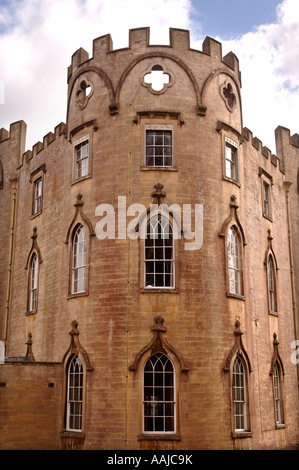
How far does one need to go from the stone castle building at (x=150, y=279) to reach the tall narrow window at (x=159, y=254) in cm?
4

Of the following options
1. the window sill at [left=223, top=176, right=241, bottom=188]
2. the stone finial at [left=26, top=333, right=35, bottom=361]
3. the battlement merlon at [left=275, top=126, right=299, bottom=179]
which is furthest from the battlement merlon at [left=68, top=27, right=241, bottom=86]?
the stone finial at [left=26, top=333, right=35, bottom=361]

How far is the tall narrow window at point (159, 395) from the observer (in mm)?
17141

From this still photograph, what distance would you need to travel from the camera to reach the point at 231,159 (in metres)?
21.3

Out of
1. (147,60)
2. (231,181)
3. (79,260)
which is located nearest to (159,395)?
(79,260)

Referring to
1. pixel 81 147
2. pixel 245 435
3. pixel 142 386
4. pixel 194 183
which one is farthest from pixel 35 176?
pixel 245 435

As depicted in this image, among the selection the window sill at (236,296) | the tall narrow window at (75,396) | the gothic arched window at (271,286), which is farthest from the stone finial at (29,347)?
the gothic arched window at (271,286)

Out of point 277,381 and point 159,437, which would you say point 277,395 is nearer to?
point 277,381

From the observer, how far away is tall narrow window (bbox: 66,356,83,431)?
18.2 metres

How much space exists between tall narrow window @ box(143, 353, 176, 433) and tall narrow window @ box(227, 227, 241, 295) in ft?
12.8

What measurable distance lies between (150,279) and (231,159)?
6.20 meters

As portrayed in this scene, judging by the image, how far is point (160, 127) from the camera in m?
19.8

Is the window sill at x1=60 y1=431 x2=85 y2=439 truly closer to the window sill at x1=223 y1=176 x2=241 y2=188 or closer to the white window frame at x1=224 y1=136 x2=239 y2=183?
the window sill at x1=223 y1=176 x2=241 y2=188
